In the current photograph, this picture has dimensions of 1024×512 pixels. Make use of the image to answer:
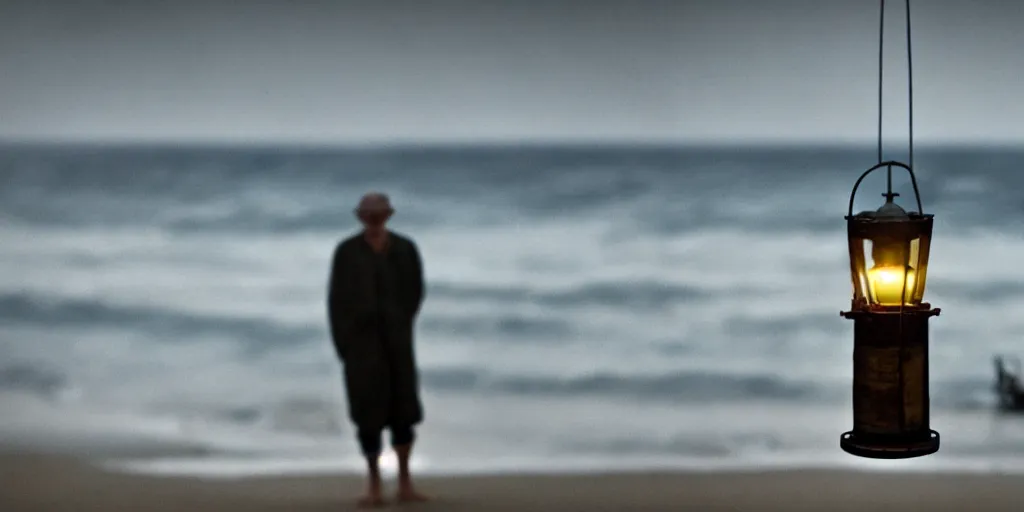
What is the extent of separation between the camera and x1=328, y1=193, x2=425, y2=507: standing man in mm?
3789

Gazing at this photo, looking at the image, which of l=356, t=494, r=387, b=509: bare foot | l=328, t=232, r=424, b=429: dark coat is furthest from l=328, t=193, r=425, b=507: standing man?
l=356, t=494, r=387, b=509: bare foot

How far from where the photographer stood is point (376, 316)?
3.81 m

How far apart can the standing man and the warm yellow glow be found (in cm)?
179

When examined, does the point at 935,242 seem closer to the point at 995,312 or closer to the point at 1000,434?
the point at 995,312

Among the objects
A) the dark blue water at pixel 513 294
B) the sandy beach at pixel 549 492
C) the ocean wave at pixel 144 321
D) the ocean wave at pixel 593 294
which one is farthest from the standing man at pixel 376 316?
the ocean wave at pixel 593 294

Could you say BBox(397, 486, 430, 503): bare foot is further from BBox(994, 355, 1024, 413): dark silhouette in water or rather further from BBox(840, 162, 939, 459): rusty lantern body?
BBox(994, 355, 1024, 413): dark silhouette in water

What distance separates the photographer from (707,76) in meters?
6.80

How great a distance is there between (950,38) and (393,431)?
3.48 meters

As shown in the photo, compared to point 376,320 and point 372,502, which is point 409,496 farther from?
point 376,320

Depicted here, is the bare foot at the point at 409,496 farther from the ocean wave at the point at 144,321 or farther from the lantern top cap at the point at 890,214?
the ocean wave at the point at 144,321

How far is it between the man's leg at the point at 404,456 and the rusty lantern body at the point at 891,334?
1.98 m

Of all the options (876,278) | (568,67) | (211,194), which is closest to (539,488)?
(876,278)

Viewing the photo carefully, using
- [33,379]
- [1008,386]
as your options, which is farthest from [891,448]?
[33,379]

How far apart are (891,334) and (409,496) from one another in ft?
7.10
